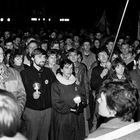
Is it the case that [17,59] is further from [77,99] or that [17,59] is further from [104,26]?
[104,26]

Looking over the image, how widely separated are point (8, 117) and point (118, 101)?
0.95 m

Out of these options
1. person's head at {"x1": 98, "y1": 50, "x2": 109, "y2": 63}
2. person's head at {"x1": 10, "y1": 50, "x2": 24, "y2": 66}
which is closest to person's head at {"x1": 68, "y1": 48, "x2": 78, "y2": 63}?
person's head at {"x1": 98, "y1": 50, "x2": 109, "y2": 63}

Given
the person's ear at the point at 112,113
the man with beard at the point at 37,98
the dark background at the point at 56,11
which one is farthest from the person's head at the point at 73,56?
the dark background at the point at 56,11

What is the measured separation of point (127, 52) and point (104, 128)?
6.18 m

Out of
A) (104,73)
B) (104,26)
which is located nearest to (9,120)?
(104,73)

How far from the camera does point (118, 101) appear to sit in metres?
2.87

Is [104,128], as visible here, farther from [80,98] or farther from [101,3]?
[101,3]

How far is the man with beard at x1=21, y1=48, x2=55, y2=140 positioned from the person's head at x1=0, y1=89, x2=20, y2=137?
11.4ft

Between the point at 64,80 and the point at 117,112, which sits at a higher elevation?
the point at 117,112

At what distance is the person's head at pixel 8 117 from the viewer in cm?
228

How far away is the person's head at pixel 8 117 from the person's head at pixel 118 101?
2.64ft

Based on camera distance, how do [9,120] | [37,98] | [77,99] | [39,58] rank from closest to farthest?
1. [9,120]
2. [77,99]
3. [37,98]
4. [39,58]

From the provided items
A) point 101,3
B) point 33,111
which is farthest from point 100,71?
point 101,3

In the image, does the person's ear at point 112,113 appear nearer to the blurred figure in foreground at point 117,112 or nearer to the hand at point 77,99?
the blurred figure in foreground at point 117,112
